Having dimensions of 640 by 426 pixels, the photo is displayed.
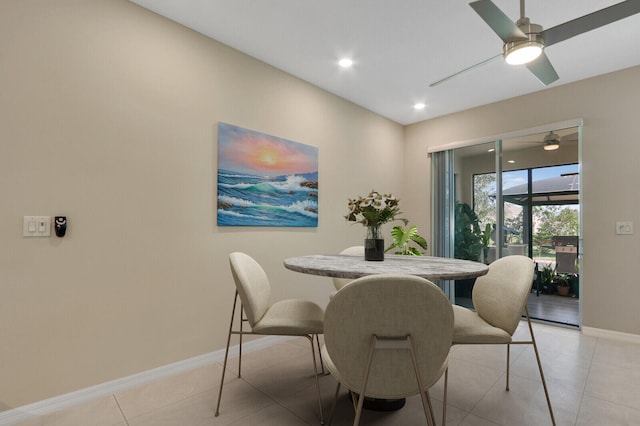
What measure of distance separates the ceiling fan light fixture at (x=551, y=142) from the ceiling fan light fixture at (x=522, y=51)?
2099mm

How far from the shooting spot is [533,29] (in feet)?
5.75

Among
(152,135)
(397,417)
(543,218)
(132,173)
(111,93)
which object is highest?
(111,93)

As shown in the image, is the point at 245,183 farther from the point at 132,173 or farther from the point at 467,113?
the point at 467,113

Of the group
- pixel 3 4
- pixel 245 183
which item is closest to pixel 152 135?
pixel 245 183

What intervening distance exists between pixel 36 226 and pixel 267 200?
1.56 m

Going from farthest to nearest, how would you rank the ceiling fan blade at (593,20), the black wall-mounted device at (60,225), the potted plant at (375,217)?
the potted plant at (375,217) < the black wall-mounted device at (60,225) < the ceiling fan blade at (593,20)

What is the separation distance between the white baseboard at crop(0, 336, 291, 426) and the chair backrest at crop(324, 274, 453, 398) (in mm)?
1690

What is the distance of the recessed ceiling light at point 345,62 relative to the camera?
2874mm

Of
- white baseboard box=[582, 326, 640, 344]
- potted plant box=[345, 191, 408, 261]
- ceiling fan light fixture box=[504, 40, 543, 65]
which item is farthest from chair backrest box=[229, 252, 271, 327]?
white baseboard box=[582, 326, 640, 344]

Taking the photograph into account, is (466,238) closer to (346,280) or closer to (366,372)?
(346,280)

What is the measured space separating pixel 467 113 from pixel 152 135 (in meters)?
3.65

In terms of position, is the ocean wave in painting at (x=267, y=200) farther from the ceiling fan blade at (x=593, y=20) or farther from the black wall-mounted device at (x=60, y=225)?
the ceiling fan blade at (x=593, y=20)

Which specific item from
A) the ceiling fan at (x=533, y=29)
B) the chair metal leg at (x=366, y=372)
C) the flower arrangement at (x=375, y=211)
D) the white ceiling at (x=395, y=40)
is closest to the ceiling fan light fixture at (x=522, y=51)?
the ceiling fan at (x=533, y=29)

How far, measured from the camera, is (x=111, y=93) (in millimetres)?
2059
